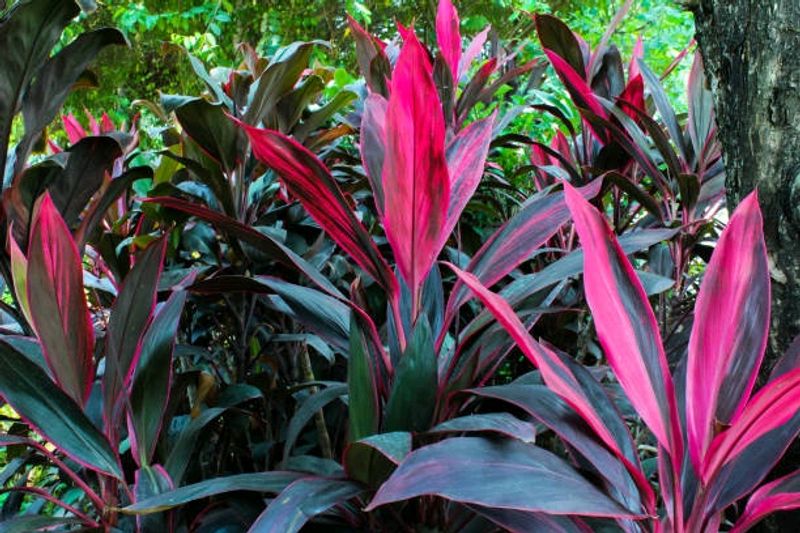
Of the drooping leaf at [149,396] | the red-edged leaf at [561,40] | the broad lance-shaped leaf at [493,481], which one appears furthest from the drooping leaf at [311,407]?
the red-edged leaf at [561,40]

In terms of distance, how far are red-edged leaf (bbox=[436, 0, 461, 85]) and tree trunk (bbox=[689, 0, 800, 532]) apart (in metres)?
0.49

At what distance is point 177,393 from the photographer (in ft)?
2.47

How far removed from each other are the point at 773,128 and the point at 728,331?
310 mm

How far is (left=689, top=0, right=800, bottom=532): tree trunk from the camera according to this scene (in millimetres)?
675

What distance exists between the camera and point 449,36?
115 centimetres

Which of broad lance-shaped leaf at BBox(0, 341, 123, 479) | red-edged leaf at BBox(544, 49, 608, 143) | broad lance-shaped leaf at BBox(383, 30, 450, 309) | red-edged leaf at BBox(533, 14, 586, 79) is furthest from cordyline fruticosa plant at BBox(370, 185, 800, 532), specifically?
red-edged leaf at BBox(533, 14, 586, 79)

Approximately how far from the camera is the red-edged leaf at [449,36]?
45.1 inches

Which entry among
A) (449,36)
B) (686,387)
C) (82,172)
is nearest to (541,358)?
(686,387)

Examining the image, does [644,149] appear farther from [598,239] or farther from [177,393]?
[177,393]

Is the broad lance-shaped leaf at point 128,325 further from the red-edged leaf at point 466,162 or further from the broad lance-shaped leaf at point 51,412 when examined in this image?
the red-edged leaf at point 466,162

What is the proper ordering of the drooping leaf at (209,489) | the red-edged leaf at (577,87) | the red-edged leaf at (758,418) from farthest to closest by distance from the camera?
the red-edged leaf at (577,87) → the drooping leaf at (209,489) → the red-edged leaf at (758,418)

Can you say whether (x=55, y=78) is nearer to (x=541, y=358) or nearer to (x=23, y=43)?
(x=23, y=43)

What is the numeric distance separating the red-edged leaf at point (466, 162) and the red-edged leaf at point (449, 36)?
480 mm

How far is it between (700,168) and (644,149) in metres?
0.15
